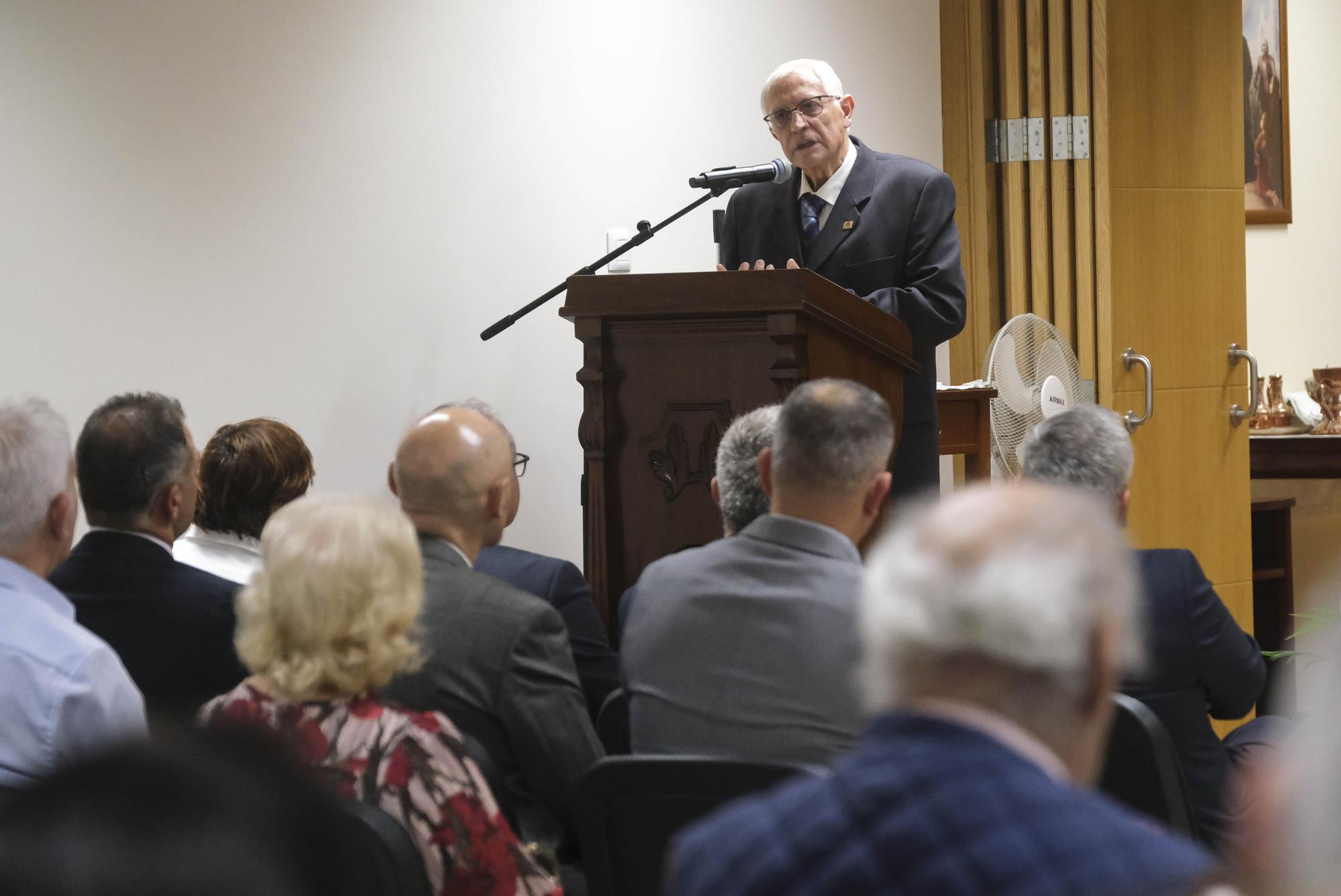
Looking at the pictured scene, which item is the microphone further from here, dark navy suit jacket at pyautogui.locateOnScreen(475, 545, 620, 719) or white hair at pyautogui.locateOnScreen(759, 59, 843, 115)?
dark navy suit jacket at pyautogui.locateOnScreen(475, 545, 620, 719)

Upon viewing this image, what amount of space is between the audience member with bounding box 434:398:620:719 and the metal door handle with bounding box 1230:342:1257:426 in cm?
424

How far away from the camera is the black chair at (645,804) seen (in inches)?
65.2

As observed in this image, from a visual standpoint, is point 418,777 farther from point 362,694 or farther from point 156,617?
point 156,617

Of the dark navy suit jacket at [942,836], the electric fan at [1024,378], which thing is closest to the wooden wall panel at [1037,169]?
the electric fan at [1024,378]

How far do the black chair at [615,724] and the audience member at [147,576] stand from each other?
599 mm

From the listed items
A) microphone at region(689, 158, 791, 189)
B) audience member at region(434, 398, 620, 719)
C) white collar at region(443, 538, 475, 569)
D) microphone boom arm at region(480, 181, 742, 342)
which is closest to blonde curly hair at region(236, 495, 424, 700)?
white collar at region(443, 538, 475, 569)

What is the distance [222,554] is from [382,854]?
1.59 metres

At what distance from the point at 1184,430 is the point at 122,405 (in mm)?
4632

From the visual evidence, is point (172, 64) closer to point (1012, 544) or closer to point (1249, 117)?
point (1012, 544)

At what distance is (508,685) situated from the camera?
6.73ft

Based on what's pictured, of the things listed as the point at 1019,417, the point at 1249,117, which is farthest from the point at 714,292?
the point at 1249,117

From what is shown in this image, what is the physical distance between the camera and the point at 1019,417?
523cm

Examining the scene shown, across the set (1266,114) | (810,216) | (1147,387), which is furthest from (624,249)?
(1266,114)

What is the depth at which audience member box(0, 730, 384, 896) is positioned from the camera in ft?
1.65
